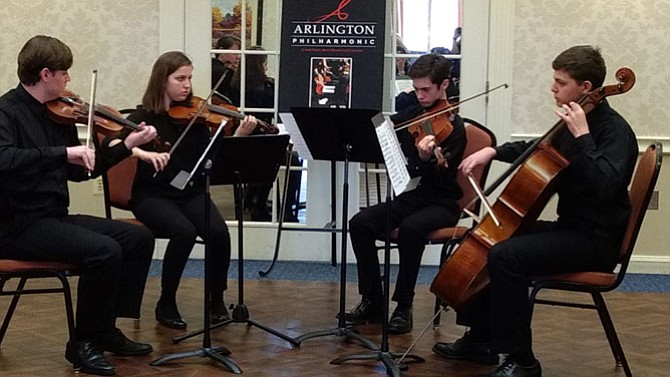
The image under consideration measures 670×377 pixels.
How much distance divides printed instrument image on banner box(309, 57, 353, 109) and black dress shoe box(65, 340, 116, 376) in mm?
1953

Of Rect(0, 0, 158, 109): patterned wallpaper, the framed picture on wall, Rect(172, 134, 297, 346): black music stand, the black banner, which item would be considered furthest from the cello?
Rect(0, 0, 158, 109): patterned wallpaper

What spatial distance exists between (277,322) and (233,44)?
1868mm

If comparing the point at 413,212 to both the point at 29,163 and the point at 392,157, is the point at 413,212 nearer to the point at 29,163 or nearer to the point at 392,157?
the point at 392,157

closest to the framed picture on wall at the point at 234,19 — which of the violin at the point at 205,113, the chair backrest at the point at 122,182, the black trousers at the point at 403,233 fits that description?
the violin at the point at 205,113

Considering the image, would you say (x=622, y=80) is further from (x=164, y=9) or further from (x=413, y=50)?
(x=164, y=9)

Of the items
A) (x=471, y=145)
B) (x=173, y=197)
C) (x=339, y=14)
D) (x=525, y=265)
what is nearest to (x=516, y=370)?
(x=525, y=265)

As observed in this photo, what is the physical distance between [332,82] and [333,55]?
0.14 m

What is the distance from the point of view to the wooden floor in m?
3.21

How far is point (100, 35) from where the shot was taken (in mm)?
5105

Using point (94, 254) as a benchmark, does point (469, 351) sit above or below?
below

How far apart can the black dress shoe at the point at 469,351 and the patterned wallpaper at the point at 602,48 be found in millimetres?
1868

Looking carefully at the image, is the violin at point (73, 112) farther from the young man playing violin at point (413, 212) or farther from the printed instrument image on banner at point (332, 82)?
the printed instrument image on banner at point (332, 82)

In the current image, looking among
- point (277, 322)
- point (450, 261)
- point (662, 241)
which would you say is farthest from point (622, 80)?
point (662, 241)

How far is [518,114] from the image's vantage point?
16.2ft
